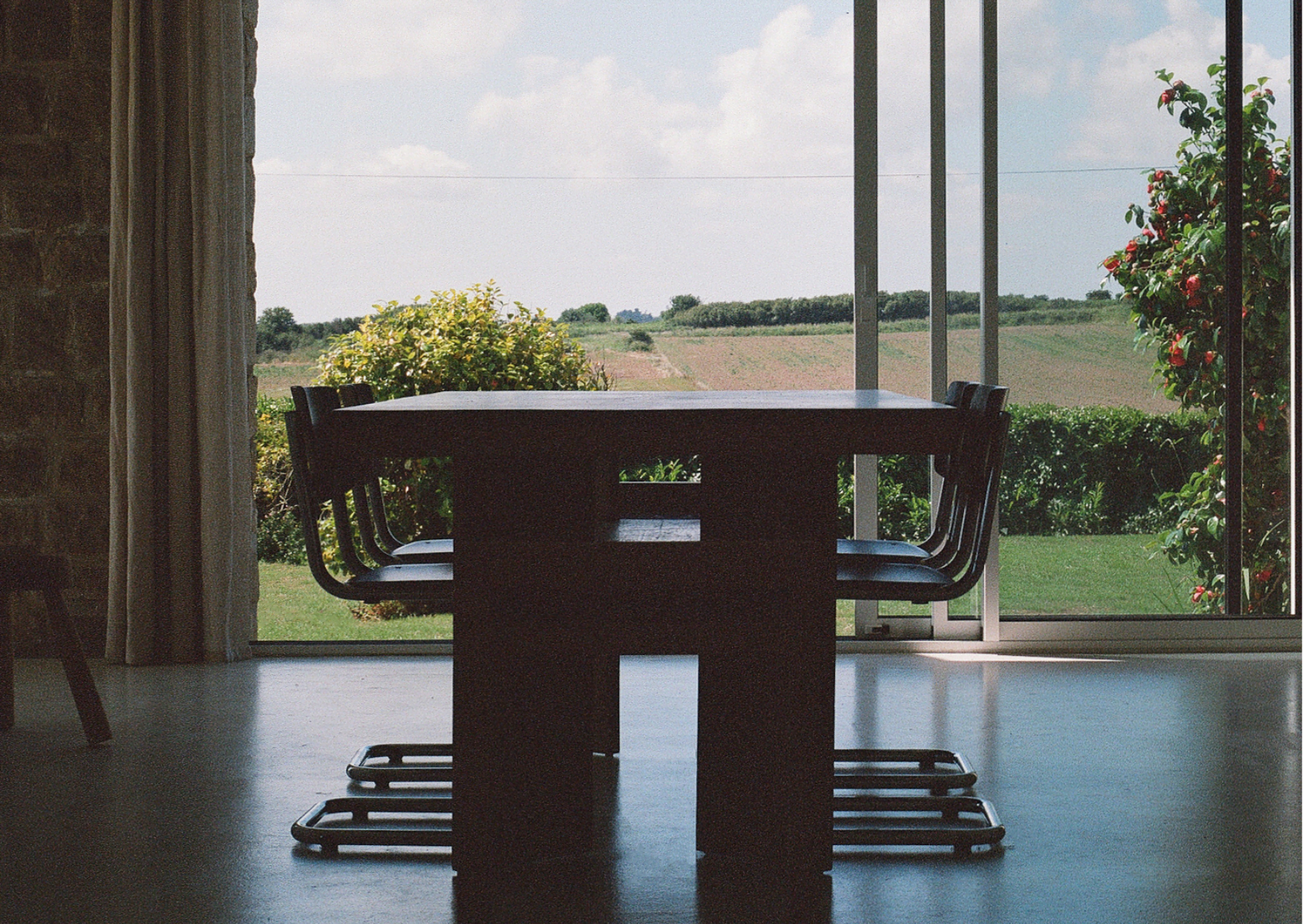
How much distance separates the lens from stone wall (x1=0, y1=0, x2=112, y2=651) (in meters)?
4.56

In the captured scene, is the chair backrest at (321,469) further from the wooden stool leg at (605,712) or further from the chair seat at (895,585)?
the chair seat at (895,585)

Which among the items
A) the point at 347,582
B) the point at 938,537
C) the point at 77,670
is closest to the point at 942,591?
the point at 938,537

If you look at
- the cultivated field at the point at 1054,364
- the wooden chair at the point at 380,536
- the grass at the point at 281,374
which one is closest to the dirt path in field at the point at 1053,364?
the cultivated field at the point at 1054,364

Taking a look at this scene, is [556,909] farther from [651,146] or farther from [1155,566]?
[651,146]

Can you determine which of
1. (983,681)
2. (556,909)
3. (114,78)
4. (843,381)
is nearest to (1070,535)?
(983,681)

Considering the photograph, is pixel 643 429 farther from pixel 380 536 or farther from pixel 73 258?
pixel 73 258

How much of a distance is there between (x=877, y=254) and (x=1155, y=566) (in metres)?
1.53

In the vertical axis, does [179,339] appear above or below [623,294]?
A: below

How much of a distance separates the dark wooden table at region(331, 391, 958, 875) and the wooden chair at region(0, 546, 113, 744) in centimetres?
144

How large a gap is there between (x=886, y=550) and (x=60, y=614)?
Result: 6.85ft

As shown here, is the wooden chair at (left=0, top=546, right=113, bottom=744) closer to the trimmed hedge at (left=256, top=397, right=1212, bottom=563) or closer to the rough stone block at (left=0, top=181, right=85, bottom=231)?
the rough stone block at (left=0, top=181, right=85, bottom=231)

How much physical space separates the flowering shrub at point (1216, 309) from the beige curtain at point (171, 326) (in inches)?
124

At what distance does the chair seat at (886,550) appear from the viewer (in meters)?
3.04

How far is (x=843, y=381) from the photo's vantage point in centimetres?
673
